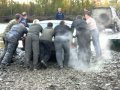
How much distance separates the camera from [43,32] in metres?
15.1

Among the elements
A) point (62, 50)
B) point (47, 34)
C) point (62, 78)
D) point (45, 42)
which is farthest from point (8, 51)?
point (62, 78)

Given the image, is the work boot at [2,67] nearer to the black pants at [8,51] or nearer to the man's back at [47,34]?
the black pants at [8,51]

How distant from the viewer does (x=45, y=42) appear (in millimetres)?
14969

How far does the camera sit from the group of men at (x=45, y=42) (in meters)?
14.8

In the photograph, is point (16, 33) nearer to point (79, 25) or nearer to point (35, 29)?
point (35, 29)

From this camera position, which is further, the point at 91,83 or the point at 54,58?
the point at 54,58

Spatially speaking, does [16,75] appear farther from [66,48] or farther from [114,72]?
[114,72]

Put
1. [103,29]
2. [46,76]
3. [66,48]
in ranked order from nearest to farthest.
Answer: [46,76]
[66,48]
[103,29]

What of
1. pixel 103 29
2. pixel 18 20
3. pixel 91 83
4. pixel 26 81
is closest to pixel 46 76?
pixel 26 81

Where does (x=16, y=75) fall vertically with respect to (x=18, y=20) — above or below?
below

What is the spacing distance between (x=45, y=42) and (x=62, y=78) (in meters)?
2.47

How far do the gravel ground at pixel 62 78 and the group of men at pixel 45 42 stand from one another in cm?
38

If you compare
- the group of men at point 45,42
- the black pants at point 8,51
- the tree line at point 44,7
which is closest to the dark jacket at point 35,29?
the group of men at point 45,42

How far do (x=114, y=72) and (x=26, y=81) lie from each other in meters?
3.17
